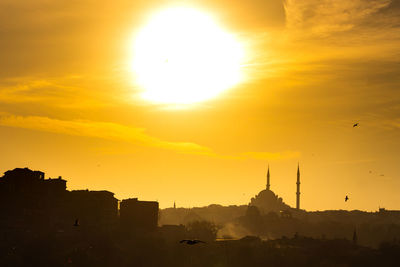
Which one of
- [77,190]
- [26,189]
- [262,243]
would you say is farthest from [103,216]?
[262,243]

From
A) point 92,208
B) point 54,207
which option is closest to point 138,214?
point 92,208

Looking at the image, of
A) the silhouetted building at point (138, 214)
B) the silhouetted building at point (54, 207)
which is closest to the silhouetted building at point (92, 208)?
the silhouetted building at point (54, 207)

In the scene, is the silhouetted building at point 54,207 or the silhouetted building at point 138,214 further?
the silhouetted building at point 138,214

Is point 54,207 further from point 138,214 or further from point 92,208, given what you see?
point 138,214

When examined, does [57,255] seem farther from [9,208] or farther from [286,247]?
[286,247]

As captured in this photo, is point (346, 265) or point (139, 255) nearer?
point (139, 255)

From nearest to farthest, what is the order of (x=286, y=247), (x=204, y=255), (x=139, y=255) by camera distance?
(x=139, y=255) → (x=204, y=255) → (x=286, y=247)

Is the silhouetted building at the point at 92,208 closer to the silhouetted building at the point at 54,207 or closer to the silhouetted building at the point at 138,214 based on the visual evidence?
the silhouetted building at the point at 54,207

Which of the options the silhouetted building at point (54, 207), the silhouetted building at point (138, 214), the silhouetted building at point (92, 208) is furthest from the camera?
the silhouetted building at point (138, 214)
